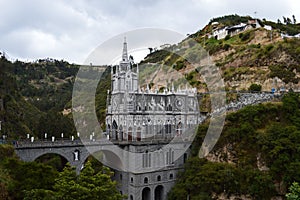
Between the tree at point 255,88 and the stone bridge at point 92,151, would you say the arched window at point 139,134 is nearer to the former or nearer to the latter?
the stone bridge at point 92,151

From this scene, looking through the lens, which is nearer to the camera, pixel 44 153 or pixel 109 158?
pixel 44 153

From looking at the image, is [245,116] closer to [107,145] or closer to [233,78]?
[107,145]

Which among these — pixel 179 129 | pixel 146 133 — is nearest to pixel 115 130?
pixel 146 133

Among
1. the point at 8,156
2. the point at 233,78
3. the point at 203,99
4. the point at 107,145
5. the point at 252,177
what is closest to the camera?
the point at 8,156

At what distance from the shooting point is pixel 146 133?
1949 inches

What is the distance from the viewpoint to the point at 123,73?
5038 cm

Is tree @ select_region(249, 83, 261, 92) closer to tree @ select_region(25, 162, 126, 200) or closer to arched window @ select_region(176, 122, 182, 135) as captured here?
arched window @ select_region(176, 122, 182, 135)

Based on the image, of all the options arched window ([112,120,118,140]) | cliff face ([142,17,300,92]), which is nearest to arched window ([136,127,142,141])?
arched window ([112,120,118,140])

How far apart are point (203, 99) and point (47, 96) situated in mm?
89036

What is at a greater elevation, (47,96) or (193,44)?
(193,44)

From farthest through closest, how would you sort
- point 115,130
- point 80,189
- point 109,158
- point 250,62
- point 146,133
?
1. point 250,62
2. point 115,130
3. point 109,158
4. point 146,133
5. point 80,189

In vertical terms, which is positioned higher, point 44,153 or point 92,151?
point 44,153

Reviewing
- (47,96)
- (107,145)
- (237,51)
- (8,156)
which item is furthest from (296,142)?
(47,96)

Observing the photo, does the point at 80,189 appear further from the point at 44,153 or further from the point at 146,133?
the point at 146,133
